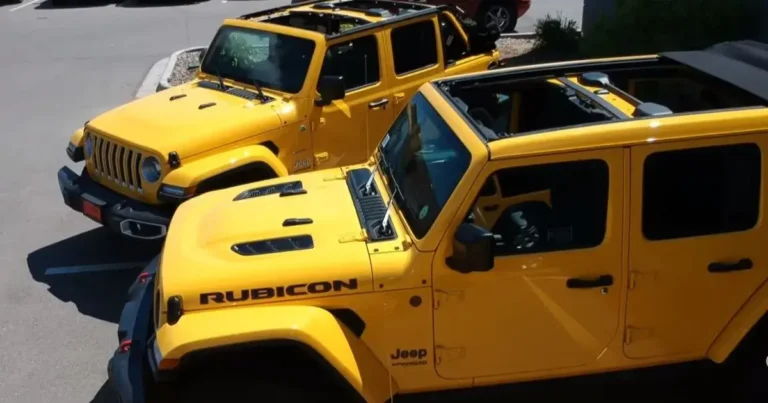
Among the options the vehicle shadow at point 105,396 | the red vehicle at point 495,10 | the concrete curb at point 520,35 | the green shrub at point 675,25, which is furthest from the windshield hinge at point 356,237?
the red vehicle at point 495,10

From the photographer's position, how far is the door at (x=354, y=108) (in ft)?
24.0

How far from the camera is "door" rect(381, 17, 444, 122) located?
25.7ft

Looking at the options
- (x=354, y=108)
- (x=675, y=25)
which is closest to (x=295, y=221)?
(x=354, y=108)

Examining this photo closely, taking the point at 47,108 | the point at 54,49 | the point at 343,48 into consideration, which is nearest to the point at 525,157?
the point at 343,48

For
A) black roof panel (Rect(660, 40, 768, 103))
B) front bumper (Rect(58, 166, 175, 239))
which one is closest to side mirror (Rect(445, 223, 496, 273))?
black roof panel (Rect(660, 40, 768, 103))

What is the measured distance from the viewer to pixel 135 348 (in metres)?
4.32

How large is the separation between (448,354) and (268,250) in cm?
101

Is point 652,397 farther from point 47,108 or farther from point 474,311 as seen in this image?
point 47,108

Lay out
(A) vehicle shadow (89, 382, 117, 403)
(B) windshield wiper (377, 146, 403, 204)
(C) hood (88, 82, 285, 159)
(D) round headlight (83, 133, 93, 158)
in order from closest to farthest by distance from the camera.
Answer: (B) windshield wiper (377, 146, 403, 204), (A) vehicle shadow (89, 382, 117, 403), (C) hood (88, 82, 285, 159), (D) round headlight (83, 133, 93, 158)

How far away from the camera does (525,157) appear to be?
153 inches

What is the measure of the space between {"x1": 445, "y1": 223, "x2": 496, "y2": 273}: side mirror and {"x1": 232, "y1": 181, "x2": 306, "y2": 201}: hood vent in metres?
1.42

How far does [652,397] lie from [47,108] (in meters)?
10.7

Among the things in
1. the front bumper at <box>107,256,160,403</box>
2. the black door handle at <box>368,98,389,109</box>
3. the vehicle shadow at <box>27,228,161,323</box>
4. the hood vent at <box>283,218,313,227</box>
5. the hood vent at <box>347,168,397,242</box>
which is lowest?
the vehicle shadow at <box>27,228,161,323</box>

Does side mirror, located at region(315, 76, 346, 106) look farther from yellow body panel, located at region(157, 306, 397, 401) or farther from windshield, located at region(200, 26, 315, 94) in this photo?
yellow body panel, located at region(157, 306, 397, 401)
